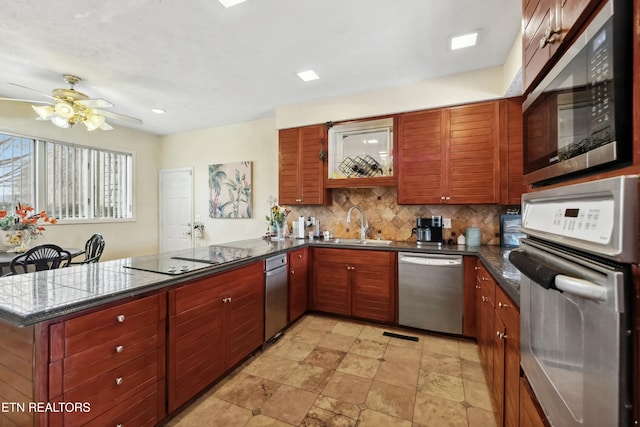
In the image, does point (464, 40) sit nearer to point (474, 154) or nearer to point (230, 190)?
point (474, 154)

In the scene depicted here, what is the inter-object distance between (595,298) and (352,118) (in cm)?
324

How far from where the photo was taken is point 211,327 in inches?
78.4

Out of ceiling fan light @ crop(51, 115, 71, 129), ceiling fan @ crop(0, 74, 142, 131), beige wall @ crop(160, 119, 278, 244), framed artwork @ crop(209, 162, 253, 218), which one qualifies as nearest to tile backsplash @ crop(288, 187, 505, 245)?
beige wall @ crop(160, 119, 278, 244)

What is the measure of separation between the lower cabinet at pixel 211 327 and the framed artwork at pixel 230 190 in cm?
234

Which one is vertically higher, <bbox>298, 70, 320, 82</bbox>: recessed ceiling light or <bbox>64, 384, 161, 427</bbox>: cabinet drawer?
<bbox>298, 70, 320, 82</bbox>: recessed ceiling light

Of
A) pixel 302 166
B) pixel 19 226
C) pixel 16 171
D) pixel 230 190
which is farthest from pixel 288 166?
pixel 16 171

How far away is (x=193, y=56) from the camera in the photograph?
2.62 metres

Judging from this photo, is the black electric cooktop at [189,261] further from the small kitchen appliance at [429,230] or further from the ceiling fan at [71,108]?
the small kitchen appliance at [429,230]

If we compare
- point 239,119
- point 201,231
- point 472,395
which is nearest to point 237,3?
point 239,119

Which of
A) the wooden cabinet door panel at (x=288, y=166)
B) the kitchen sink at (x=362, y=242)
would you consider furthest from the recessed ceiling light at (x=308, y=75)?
the kitchen sink at (x=362, y=242)

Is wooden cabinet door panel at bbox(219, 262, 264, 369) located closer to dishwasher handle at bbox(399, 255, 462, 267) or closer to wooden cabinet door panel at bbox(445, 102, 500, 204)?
dishwasher handle at bbox(399, 255, 462, 267)

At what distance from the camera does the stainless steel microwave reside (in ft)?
1.83

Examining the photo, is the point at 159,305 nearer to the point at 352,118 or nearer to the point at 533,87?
the point at 533,87

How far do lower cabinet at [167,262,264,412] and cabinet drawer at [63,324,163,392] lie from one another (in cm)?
14
